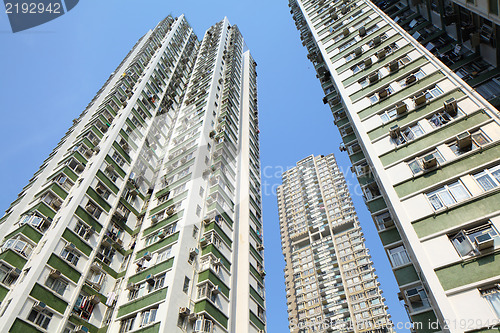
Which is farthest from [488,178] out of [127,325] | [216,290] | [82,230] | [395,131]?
[82,230]

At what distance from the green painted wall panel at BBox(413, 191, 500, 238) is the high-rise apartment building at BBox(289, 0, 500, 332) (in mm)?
31

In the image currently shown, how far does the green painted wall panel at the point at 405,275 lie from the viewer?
13946 mm

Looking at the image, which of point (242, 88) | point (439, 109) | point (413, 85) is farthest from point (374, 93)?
point (242, 88)

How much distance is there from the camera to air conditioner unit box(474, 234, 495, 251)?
1058cm

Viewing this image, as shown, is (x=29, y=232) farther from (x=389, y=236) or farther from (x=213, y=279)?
(x=389, y=236)

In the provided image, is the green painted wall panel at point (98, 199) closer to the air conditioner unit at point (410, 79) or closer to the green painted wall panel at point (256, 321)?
the green painted wall panel at point (256, 321)

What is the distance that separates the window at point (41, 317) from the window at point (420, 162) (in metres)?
18.0

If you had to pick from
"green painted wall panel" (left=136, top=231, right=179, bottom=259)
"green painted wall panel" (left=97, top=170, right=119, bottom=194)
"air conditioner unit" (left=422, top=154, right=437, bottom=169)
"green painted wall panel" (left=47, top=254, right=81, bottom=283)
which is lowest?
"green painted wall panel" (left=47, top=254, right=81, bottom=283)

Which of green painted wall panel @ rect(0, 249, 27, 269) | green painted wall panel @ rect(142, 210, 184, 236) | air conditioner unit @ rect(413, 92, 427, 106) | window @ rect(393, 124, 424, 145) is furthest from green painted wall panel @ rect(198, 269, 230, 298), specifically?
air conditioner unit @ rect(413, 92, 427, 106)

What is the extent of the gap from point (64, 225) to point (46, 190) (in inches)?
171

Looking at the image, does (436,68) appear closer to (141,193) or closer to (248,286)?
(248,286)

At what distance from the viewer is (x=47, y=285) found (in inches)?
642

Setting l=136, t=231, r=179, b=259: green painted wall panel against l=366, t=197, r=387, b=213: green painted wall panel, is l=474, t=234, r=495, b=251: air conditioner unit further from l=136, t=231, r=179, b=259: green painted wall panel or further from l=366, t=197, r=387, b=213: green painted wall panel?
l=136, t=231, r=179, b=259: green painted wall panel

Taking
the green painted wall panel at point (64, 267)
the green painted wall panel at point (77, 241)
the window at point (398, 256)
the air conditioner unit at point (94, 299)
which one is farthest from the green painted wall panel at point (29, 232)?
the window at point (398, 256)
